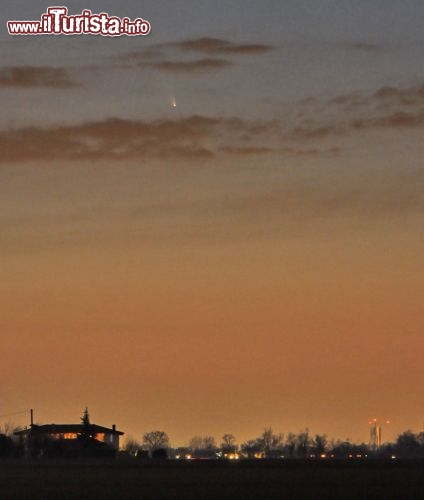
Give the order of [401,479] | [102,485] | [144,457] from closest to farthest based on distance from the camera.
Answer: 1. [102,485]
2. [401,479]
3. [144,457]

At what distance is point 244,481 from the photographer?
85.0m

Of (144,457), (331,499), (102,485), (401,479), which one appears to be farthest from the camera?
(144,457)

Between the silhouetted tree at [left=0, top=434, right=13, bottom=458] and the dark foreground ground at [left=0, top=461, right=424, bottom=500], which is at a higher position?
the silhouetted tree at [left=0, top=434, right=13, bottom=458]

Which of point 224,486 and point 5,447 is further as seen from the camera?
point 5,447

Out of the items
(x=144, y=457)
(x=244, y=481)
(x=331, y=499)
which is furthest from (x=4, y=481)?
(x=144, y=457)

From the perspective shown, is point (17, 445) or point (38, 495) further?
point (17, 445)

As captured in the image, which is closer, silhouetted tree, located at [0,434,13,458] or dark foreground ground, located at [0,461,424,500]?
dark foreground ground, located at [0,461,424,500]

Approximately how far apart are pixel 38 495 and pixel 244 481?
2126 centimetres

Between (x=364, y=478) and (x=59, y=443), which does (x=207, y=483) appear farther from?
(x=59, y=443)

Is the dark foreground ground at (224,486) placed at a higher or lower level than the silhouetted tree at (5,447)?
lower

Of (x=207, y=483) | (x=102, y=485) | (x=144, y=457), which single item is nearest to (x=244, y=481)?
(x=207, y=483)

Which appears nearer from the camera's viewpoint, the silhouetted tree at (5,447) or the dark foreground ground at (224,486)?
the dark foreground ground at (224,486)

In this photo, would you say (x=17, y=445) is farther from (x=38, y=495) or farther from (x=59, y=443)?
(x=38, y=495)

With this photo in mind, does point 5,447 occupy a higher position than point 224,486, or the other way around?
point 5,447
